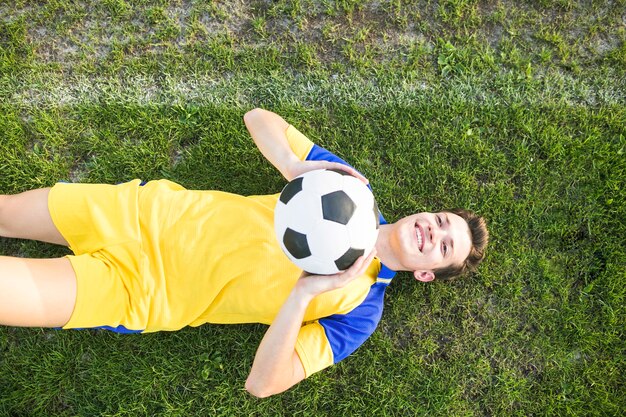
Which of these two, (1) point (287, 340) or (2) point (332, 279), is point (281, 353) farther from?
(2) point (332, 279)

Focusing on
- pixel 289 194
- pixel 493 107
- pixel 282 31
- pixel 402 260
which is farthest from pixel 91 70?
pixel 493 107

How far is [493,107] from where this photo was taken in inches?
180

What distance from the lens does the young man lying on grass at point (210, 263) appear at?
3232mm

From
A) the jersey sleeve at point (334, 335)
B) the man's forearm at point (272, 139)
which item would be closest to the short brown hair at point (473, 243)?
the jersey sleeve at point (334, 335)

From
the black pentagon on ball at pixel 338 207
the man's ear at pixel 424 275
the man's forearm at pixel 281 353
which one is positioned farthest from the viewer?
the man's ear at pixel 424 275

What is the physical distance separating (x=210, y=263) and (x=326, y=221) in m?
1.08

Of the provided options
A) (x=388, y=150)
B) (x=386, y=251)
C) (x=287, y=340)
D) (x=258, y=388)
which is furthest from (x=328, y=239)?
(x=388, y=150)

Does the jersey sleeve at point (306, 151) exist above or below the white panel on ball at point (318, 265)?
above

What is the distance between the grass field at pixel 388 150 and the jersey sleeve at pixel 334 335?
0.75 m

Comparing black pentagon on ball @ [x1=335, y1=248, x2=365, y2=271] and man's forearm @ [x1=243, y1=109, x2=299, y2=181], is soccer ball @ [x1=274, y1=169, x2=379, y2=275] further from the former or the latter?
man's forearm @ [x1=243, y1=109, x2=299, y2=181]

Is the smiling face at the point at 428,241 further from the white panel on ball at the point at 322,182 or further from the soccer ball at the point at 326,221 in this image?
the white panel on ball at the point at 322,182

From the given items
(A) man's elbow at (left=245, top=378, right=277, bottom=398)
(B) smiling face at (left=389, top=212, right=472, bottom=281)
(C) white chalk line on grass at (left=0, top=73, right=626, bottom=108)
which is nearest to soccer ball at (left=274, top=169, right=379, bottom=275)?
(B) smiling face at (left=389, top=212, right=472, bottom=281)

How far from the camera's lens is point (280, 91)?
4.49 meters

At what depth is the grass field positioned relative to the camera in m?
4.18
